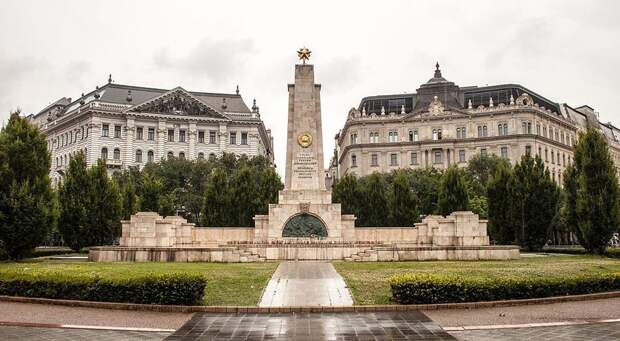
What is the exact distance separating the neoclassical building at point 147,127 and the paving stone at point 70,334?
8336 centimetres

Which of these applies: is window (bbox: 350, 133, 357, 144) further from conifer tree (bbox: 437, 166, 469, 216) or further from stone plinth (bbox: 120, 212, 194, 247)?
stone plinth (bbox: 120, 212, 194, 247)

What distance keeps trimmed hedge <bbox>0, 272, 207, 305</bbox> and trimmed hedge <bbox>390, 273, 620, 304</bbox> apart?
575 centimetres

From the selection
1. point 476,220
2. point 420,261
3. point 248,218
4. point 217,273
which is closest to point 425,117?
point 248,218

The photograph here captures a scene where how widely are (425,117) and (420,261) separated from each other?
3115 inches

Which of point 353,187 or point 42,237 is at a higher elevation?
point 353,187

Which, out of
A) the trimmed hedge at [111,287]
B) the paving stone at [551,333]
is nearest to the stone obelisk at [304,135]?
the trimmed hedge at [111,287]

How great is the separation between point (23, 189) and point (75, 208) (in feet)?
32.8

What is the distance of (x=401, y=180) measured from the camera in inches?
1986

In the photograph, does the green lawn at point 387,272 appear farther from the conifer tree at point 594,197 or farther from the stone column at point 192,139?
the stone column at point 192,139

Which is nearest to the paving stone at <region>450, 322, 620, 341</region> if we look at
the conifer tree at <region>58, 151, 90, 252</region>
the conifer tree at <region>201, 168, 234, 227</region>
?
the conifer tree at <region>58, 151, 90, 252</region>

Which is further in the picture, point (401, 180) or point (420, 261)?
point (401, 180)

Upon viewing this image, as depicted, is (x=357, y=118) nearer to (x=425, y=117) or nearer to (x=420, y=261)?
(x=425, y=117)

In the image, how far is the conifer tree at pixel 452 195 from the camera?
47.3 metres

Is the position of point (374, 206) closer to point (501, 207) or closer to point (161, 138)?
point (501, 207)
